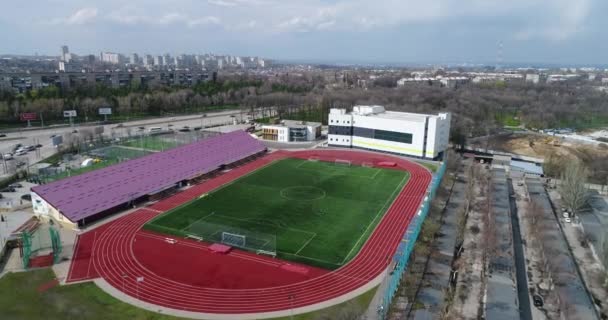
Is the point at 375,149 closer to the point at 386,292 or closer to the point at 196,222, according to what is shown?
the point at 196,222

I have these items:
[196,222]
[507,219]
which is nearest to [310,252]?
[196,222]

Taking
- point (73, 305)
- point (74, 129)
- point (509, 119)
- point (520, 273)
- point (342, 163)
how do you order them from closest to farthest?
point (73, 305)
point (520, 273)
point (342, 163)
point (74, 129)
point (509, 119)

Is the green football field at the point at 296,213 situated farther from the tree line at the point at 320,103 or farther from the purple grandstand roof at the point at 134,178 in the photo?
the tree line at the point at 320,103

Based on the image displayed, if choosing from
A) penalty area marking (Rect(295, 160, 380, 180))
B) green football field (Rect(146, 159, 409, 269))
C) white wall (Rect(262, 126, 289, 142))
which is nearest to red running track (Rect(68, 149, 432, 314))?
green football field (Rect(146, 159, 409, 269))

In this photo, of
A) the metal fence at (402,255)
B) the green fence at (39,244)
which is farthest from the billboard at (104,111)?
the metal fence at (402,255)

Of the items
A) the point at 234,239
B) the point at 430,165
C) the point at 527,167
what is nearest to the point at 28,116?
the point at 234,239

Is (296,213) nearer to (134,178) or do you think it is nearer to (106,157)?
(134,178)
